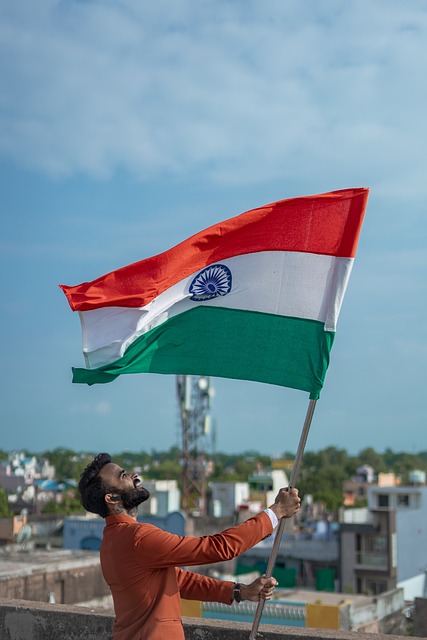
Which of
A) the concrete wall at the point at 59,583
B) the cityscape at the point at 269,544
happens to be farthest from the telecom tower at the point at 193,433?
the concrete wall at the point at 59,583

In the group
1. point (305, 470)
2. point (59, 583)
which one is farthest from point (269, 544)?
point (305, 470)

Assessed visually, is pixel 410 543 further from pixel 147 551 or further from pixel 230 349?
pixel 147 551

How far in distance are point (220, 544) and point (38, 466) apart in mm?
115597

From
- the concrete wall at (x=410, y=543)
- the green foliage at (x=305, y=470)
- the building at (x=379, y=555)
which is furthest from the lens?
the green foliage at (x=305, y=470)

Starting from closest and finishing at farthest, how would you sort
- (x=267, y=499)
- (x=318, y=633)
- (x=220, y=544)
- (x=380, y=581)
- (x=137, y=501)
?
(x=220, y=544) → (x=137, y=501) → (x=318, y=633) → (x=380, y=581) → (x=267, y=499)

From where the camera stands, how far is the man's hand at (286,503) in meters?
4.35

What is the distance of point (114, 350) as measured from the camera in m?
5.04

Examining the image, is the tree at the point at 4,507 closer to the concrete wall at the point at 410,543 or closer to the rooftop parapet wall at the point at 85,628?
the concrete wall at the point at 410,543

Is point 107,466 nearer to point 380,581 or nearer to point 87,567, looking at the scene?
point 87,567

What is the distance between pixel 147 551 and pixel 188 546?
0.20 meters

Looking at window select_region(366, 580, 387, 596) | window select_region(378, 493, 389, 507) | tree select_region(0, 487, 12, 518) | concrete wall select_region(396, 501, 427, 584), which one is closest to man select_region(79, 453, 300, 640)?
window select_region(366, 580, 387, 596)

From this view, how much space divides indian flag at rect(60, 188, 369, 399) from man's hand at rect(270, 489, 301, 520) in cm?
83

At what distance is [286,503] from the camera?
14.3 ft

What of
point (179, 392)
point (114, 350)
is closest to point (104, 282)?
point (114, 350)
